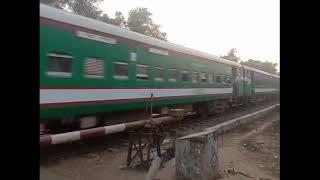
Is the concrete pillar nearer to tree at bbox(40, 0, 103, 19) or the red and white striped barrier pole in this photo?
the red and white striped barrier pole

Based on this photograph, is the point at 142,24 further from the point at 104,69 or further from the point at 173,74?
the point at 104,69

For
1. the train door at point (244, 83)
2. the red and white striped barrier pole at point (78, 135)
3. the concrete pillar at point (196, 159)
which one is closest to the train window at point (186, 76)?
the red and white striped barrier pole at point (78, 135)

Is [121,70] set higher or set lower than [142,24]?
lower

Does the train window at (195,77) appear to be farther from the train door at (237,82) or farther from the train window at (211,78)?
the train door at (237,82)

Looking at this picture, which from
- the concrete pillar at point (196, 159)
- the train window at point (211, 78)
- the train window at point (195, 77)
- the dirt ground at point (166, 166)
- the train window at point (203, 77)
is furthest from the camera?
the train window at point (211, 78)

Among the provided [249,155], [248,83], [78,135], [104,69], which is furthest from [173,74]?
[248,83]

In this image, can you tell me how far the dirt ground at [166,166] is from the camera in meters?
4.20

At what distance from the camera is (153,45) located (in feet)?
24.8

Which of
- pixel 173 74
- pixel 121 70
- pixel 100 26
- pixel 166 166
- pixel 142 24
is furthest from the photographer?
pixel 173 74

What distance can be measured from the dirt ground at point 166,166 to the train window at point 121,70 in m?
1.37

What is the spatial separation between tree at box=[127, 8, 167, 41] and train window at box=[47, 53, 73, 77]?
1.86m

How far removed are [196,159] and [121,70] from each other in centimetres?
287

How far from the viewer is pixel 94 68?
224 inches

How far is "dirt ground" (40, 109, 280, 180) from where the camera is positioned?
4203 millimetres
